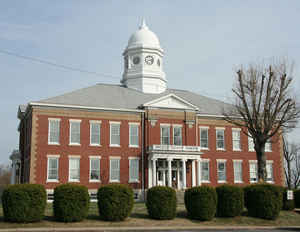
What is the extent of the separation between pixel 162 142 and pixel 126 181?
5714 mm

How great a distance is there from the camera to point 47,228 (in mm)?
23219

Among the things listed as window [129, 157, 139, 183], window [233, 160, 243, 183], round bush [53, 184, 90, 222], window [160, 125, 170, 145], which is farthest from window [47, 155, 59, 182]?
window [233, 160, 243, 183]

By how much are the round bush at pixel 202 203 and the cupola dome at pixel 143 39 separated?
94.2ft

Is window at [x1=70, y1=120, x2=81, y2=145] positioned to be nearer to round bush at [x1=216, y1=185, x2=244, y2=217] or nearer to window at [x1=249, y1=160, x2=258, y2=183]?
round bush at [x1=216, y1=185, x2=244, y2=217]

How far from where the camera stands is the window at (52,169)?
4034cm

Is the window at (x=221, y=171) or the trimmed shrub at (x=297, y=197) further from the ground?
the window at (x=221, y=171)

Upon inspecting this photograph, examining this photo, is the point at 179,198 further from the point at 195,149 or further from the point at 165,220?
the point at 165,220

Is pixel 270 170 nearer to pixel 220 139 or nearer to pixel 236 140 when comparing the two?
pixel 236 140

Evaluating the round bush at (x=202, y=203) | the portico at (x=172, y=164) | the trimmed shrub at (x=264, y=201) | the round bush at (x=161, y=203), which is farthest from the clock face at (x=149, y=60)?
the round bush at (x=161, y=203)

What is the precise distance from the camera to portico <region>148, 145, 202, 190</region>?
42312 millimetres

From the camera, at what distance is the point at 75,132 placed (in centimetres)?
4184

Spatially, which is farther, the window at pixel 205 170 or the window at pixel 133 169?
the window at pixel 205 170

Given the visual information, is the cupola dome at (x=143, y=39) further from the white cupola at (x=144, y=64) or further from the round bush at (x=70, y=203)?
the round bush at (x=70, y=203)

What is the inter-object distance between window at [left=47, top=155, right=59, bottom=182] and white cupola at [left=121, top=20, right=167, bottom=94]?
14.5 meters
